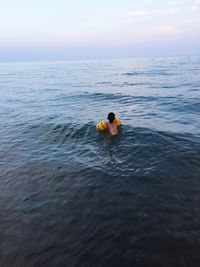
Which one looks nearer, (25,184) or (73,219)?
(73,219)

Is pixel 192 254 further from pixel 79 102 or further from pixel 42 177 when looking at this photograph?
pixel 79 102

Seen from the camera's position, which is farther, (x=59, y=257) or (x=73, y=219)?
(x=73, y=219)

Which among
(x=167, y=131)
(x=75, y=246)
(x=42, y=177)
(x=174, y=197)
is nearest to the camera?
(x=75, y=246)

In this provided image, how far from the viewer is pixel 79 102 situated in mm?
25219

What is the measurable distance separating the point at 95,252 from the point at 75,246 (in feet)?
1.73

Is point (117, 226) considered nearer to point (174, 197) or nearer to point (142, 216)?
point (142, 216)

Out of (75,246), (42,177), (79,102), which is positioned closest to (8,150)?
(42,177)

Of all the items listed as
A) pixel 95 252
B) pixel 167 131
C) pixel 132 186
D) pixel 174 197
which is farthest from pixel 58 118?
pixel 95 252

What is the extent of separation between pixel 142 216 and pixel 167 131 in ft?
25.5

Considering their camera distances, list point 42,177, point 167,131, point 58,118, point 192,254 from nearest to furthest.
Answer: point 192,254 → point 42,177 → point 167,131 → point 58,118

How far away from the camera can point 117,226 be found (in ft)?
21.9

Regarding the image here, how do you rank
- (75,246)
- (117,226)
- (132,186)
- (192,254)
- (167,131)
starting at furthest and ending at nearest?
(167,131)
(132,186)
(117,226)
(75,246)
(192,254)

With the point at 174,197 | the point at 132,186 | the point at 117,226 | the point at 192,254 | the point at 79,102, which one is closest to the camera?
the point at 192,254

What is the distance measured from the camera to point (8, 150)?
12.6m
